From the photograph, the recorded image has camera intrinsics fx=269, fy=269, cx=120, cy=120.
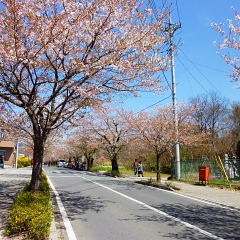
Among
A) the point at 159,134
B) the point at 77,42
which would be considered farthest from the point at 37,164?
the point at 159,134

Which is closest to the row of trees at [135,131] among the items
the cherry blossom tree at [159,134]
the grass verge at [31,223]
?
the cherry blossom tree at [159,134]

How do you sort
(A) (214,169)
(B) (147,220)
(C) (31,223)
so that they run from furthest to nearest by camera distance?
(A) (214,169) < (B) (147,220) < (C) (31,223)

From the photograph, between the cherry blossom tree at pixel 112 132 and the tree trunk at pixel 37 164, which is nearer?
the tree trunk at pixel 37 164

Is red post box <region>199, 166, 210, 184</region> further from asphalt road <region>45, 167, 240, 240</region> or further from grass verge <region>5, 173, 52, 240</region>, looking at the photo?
grass verge <region>5, 173, 52, 240</region>

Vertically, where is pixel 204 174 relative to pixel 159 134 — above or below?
below

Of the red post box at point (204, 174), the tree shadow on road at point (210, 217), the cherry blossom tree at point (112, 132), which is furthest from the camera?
the cherry blossom tree at point (112, 132)

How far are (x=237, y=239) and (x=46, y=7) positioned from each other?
24.9 feet

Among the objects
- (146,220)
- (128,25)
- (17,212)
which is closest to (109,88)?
(128,25)

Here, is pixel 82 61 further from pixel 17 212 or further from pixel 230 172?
pixel 230 172

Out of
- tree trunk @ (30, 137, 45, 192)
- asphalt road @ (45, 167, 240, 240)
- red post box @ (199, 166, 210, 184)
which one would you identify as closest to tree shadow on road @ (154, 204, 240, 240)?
asphalt road @ (45, 167, 240, 240)

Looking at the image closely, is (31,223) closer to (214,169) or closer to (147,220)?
(147,220)

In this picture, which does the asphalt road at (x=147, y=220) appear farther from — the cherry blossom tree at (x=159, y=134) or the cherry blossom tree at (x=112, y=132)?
the cherry blossom tree at (x=112, y=132)

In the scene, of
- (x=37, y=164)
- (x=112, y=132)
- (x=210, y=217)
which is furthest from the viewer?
(x=112, y=132)

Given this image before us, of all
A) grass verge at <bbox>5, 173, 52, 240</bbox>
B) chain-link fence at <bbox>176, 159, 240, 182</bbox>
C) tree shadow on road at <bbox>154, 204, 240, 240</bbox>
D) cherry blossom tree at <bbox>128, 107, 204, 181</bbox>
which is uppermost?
cherry blossom tree at <bbox>128, 107, 204, 181</bbox>
